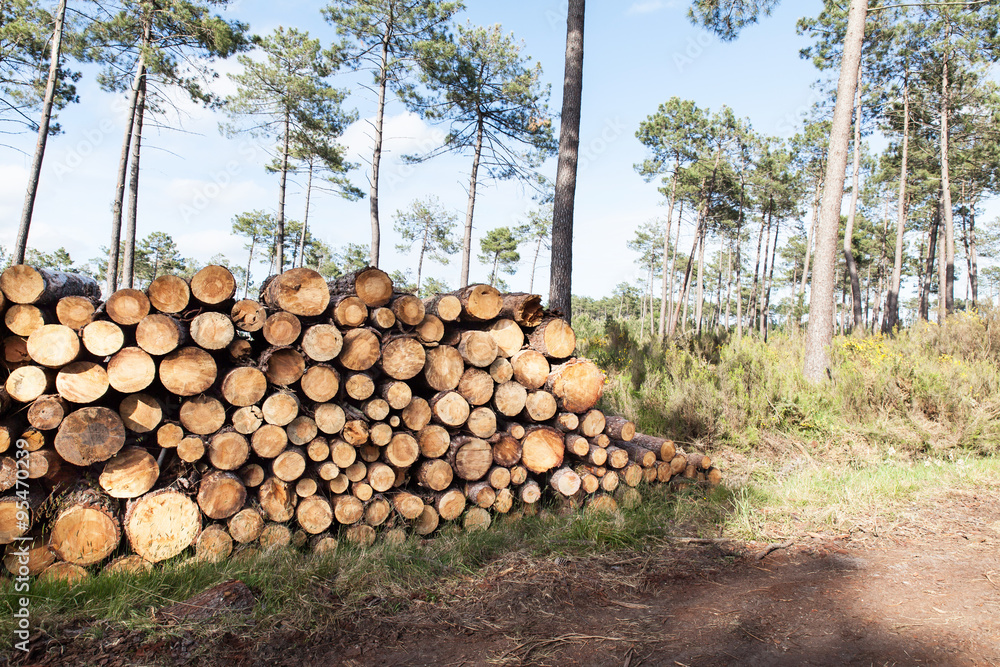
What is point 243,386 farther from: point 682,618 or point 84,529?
point 682,618

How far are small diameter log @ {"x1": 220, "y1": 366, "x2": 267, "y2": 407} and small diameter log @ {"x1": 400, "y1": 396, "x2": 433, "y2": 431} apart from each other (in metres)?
0.97

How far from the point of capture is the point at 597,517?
384cm

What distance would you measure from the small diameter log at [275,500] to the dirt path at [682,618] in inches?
35.9

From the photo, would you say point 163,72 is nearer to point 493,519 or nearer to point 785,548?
point 493,519

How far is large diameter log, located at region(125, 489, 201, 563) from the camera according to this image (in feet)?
10.0

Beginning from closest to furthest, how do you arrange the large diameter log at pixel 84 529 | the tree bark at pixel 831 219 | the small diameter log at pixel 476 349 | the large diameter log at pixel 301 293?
the large diameter log at pixel 84 529 < the large diameter log at pixel 301 293 < the small diameter log at pixel 476 349 < the tree bark at pixel 831 219

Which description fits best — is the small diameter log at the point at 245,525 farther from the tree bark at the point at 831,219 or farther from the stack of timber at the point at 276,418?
the tree bark at the point at 831,219

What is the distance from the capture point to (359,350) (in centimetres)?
366

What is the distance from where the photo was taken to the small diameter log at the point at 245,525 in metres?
3.22

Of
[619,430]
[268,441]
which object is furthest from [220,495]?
[619,430]

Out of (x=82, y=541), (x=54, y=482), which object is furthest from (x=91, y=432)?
(x=82, y=541)

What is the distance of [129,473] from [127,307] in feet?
3.28

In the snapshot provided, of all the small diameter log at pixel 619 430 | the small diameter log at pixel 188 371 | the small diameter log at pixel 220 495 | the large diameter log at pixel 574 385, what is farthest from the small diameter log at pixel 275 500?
the small diameter log at pixel 619 430

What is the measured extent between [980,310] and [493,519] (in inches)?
405
